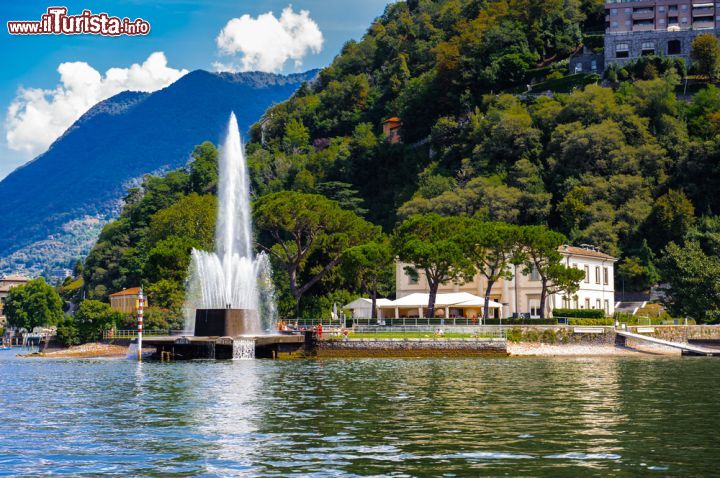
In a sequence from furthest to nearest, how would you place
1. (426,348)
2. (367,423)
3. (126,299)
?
(126,299), (426,348), (367,423)

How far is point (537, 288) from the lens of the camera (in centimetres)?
8694

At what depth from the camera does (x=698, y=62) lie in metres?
134

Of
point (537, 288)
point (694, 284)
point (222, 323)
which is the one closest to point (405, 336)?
point (222, 323)

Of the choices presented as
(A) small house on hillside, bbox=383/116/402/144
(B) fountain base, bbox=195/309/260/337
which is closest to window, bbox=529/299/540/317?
(B) fountain base, bbox=195/309/260/337

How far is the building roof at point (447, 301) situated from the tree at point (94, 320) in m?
28.0

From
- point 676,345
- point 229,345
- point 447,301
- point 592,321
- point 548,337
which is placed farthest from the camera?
point 447,301

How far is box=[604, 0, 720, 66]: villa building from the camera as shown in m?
140

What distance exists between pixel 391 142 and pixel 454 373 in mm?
110542

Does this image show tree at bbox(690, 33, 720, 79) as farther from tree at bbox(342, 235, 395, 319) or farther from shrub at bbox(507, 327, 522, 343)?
shrub at bbox(507, 327, 522, 343)

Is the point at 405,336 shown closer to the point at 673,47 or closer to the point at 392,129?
the point at 673,47

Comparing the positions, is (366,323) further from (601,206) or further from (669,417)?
(669,417)

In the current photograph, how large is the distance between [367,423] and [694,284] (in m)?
58.7

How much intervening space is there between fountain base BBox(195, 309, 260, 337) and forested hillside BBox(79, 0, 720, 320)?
22513 millimetres

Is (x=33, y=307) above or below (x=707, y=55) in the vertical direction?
below
